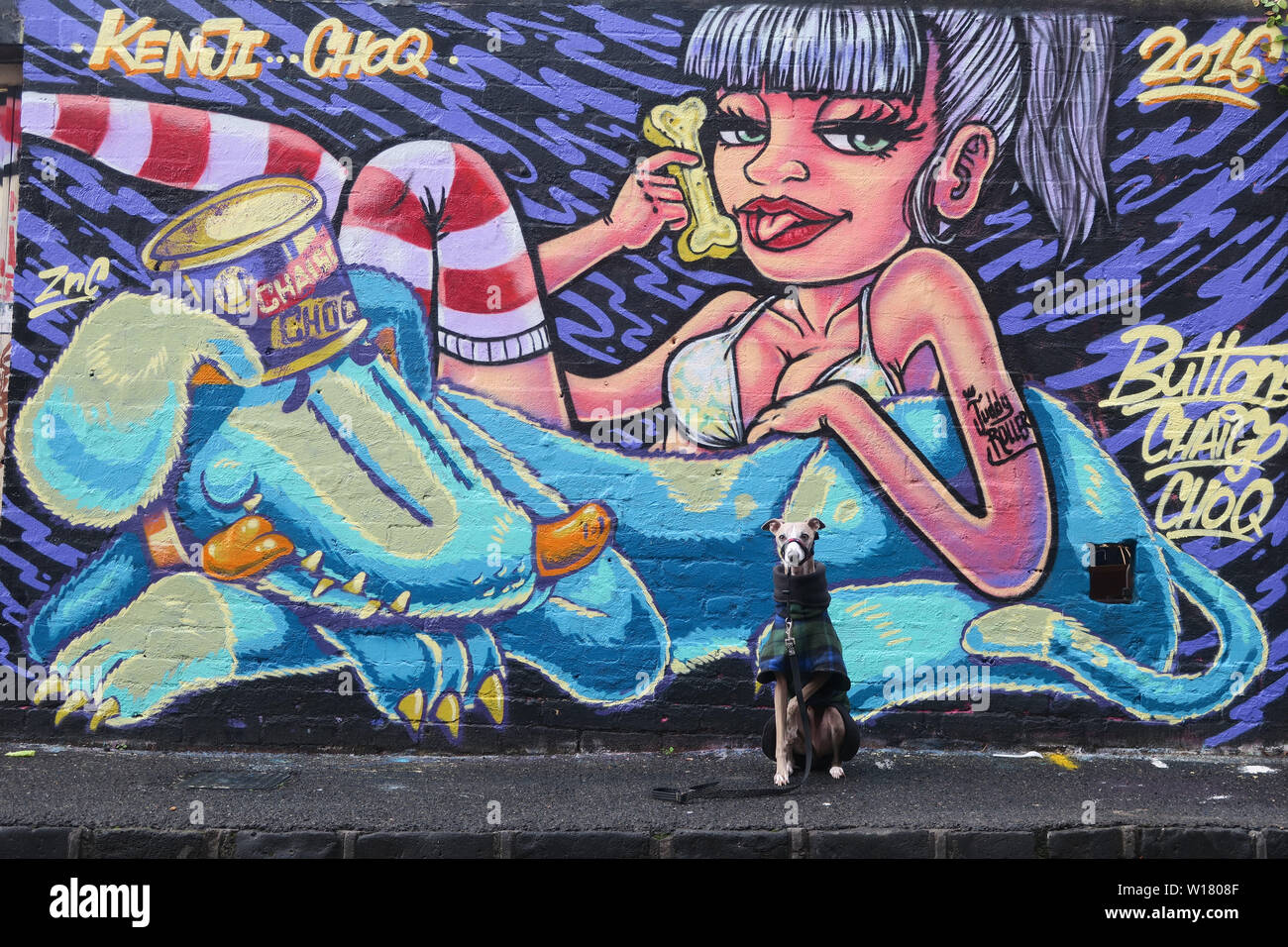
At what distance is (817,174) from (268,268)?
11.6 feet

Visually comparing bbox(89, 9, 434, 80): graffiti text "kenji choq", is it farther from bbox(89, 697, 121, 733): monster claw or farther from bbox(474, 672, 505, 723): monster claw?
bbox(89, 697, 121, 733): monster claw

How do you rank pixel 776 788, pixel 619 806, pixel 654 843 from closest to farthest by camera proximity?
A: pixel 654 843 → pixel 619 806 → pixel 776 788

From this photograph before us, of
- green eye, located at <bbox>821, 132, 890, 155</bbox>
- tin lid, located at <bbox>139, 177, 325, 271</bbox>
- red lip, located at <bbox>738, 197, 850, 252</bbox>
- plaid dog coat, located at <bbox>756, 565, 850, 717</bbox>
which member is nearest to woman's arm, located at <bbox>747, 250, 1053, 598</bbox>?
red lip, located at <bbox>738, 197, 850, 252</bbox>

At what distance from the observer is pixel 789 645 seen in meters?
5.70

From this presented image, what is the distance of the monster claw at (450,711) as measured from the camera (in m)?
6.68

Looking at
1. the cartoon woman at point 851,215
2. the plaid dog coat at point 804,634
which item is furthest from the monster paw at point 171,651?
the plaid dog coat at point 804,634

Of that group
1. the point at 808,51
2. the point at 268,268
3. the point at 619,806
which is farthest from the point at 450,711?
the point at 808,51

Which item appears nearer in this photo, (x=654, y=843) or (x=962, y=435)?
(x=654, y=843)

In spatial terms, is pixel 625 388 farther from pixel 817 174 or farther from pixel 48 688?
pixel 48 688

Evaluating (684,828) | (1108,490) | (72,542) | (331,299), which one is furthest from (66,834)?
(1108,490)

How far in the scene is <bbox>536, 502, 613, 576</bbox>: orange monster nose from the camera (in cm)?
671

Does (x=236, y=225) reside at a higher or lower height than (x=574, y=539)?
higher

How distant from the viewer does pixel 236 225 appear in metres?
6.77

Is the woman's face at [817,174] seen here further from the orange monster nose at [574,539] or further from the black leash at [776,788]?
the black leash at [776,788]
